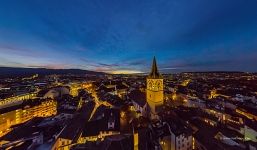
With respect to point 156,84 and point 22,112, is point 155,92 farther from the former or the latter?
point 22,112

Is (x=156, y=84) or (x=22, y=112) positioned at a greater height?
(x=156, y=84)

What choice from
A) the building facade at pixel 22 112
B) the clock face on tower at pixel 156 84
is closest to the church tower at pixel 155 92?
the clock face on tower at pixel 156 84

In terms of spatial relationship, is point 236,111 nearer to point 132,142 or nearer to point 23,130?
point 132,142

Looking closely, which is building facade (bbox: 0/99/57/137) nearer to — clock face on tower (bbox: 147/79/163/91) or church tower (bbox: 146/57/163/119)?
church tower (bbox: 146/57/163/119)

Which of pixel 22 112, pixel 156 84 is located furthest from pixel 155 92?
pixel 22 112

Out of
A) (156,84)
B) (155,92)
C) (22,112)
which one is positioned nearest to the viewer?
(155,92)

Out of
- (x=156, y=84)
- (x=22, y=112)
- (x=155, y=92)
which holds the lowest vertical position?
(x=22, y=112)

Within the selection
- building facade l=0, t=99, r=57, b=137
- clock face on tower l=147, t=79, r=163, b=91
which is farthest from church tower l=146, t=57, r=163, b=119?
building facade l=0, t=99, r=57, b=137

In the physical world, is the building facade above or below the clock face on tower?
below

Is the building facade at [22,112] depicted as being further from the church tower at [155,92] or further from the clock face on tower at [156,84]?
the clock face on tower at [156,84]

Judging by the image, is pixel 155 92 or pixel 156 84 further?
pixel 156 84

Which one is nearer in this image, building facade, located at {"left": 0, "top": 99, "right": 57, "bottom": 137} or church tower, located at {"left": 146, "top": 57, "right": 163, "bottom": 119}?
church tower, located at {"left": 146, "top": 57, "right": 163, "bottom": 119}

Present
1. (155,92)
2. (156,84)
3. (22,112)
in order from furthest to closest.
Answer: (22,112)
(156,84)
(155,92)

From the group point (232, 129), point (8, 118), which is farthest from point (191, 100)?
point (8, 118)
